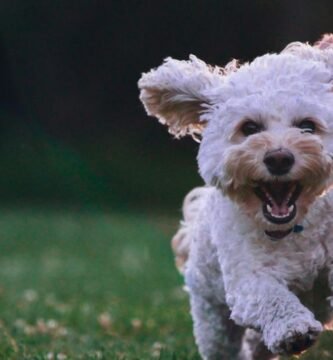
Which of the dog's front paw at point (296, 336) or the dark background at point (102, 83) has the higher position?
the dark background at point (102, 83)

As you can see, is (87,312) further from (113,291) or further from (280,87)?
(280,87)

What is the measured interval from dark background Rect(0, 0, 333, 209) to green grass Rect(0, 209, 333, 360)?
175cm

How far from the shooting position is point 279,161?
5.43 m

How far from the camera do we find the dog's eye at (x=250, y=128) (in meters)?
5.64

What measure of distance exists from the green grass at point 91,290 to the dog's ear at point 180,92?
48.2 inches

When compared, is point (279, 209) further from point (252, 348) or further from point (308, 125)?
point (252, 348)

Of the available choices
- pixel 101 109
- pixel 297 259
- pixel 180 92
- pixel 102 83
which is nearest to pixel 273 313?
pixel 297 259

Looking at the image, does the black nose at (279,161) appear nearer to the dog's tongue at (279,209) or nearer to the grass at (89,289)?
the dog's tongue at (279,209)

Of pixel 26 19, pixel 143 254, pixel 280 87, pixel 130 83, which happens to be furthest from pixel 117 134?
pixel 280 87

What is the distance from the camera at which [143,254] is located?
1489cm

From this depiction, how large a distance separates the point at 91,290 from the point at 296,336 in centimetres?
665

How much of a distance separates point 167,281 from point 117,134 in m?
10.9

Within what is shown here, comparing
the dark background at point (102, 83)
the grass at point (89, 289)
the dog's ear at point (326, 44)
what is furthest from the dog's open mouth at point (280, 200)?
the dark background at point (102, 83)

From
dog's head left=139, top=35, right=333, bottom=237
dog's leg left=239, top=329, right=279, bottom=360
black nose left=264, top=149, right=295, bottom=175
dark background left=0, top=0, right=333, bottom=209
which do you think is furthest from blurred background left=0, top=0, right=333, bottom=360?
black nose left=264, top=149, right=295, bottom=175
